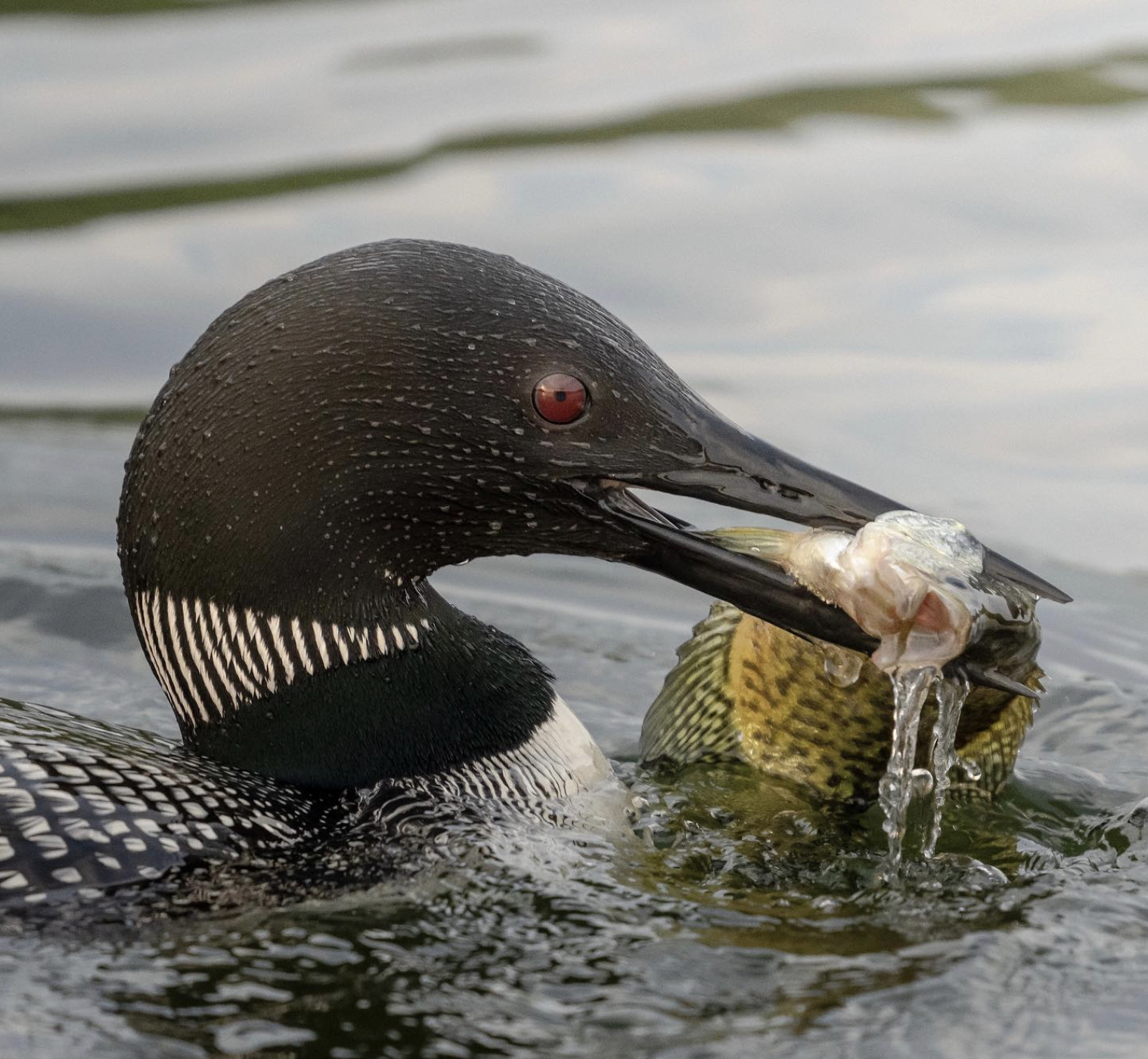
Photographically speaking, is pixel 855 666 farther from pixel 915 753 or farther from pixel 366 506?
pixel 366 506

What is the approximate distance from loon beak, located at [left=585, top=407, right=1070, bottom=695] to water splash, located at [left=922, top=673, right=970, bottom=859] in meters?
0.06

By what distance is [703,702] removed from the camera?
500 centimetres

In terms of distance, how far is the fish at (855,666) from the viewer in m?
4.19

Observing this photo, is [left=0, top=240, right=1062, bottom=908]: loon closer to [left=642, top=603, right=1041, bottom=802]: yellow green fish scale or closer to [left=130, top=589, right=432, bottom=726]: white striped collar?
[left=130, top=589, right=432, bottom=726]: white striped collar

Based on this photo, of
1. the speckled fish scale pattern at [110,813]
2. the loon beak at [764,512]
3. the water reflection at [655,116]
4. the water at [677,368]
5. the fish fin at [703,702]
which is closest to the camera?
the water at [677,368]

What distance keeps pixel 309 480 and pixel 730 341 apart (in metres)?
4.74

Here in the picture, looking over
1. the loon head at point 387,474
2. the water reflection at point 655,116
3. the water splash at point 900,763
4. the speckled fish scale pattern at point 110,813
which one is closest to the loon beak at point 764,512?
the loon head at point 387,474

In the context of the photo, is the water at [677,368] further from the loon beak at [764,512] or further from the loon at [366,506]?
the loon beak at [764,512]

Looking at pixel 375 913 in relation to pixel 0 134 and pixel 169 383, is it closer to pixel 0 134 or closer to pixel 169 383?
pixel 169 383

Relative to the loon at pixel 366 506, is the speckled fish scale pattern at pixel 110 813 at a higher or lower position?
lower

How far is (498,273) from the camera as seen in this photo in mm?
4422

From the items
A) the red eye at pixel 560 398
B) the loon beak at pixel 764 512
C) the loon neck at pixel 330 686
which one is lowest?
the loon neck at pixel 330 686

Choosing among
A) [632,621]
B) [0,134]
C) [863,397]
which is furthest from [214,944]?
[0,134]

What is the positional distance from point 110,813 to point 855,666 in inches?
62.8
